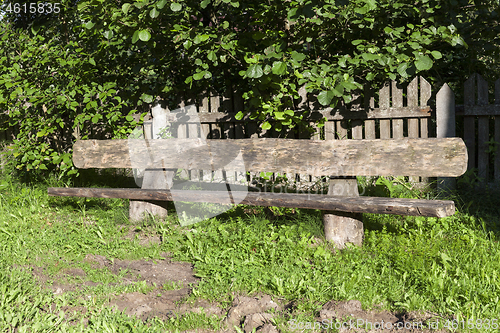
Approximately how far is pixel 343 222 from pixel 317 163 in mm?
543

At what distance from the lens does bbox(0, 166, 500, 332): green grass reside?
2484 mm

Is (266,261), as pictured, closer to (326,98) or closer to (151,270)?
(151,270)

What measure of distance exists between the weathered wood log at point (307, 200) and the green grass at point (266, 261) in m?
0.29

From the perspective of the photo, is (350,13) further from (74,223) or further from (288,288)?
(74,223)

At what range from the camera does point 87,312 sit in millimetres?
2568

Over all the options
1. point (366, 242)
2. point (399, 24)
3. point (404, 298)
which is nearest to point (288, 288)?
point (404, 298)

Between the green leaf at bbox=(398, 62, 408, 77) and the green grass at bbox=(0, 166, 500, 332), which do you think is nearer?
the green grass at bbox=(0, 166, 500, 332)

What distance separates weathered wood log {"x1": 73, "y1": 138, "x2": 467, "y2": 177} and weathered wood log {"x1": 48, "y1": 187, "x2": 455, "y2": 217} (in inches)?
8.6

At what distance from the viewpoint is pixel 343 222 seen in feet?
11.1

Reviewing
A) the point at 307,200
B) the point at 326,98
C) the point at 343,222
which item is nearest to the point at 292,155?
the point at 307,200

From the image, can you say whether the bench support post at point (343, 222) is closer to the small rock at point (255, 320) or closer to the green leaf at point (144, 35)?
the small rock at point (255, 320)

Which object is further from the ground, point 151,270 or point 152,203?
point 152,203

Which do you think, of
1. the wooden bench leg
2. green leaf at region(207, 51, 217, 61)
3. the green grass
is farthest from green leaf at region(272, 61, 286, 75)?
the wooden bench leg

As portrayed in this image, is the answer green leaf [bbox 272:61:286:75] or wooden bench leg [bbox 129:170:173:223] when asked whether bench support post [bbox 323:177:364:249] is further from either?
wooden bench leg [bbox 129:170:173:223]
